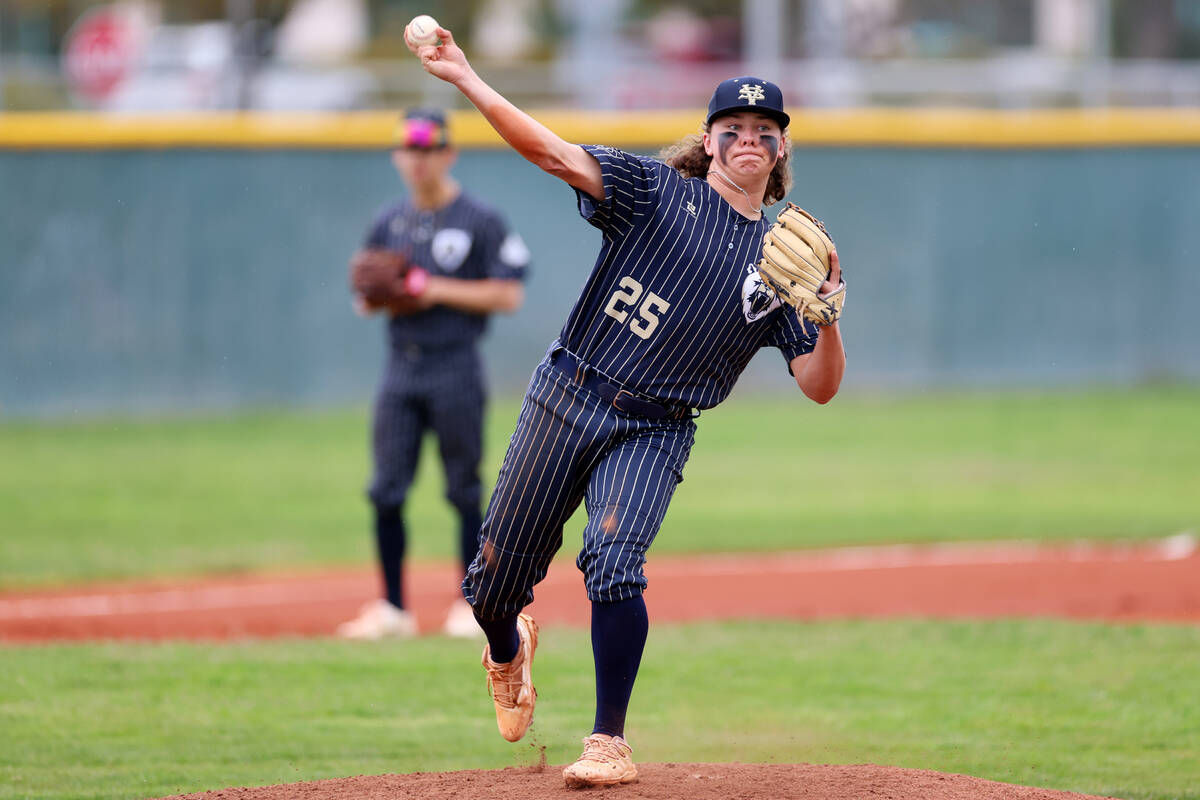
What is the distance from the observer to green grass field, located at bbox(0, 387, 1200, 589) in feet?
36.0

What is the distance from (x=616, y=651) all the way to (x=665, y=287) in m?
1.08

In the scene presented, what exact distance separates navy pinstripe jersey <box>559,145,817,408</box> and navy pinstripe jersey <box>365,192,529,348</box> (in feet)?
10.3

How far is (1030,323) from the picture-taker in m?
19.6

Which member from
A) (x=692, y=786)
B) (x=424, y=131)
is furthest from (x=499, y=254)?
(x=692, y=786)

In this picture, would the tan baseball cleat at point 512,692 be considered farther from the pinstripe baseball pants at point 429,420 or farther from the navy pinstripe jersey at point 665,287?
the pinstripe baseball pants at point 429,420

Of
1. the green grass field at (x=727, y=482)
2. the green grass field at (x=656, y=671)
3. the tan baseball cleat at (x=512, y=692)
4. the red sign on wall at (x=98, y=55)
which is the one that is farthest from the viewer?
the red sign on wall at (x=98, y=55)

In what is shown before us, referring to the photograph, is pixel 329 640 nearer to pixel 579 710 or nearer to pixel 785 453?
pixel 579 710

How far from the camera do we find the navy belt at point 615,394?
14.7 feet

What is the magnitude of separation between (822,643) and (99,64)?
14.1m

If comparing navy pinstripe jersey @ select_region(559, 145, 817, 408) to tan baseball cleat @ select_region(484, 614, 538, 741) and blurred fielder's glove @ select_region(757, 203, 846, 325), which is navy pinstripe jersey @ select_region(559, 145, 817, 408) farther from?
tan baseball cleat @ select_region(484, 614, 538, 741)

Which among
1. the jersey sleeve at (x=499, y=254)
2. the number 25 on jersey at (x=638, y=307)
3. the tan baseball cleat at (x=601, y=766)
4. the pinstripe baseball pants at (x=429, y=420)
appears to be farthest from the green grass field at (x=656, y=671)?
the jersey sleeve at (x=499, y=254)

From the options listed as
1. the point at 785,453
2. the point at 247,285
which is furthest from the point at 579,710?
the point at 247,285

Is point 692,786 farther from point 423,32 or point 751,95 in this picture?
point 423,32

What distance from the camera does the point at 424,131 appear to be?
7.40m
